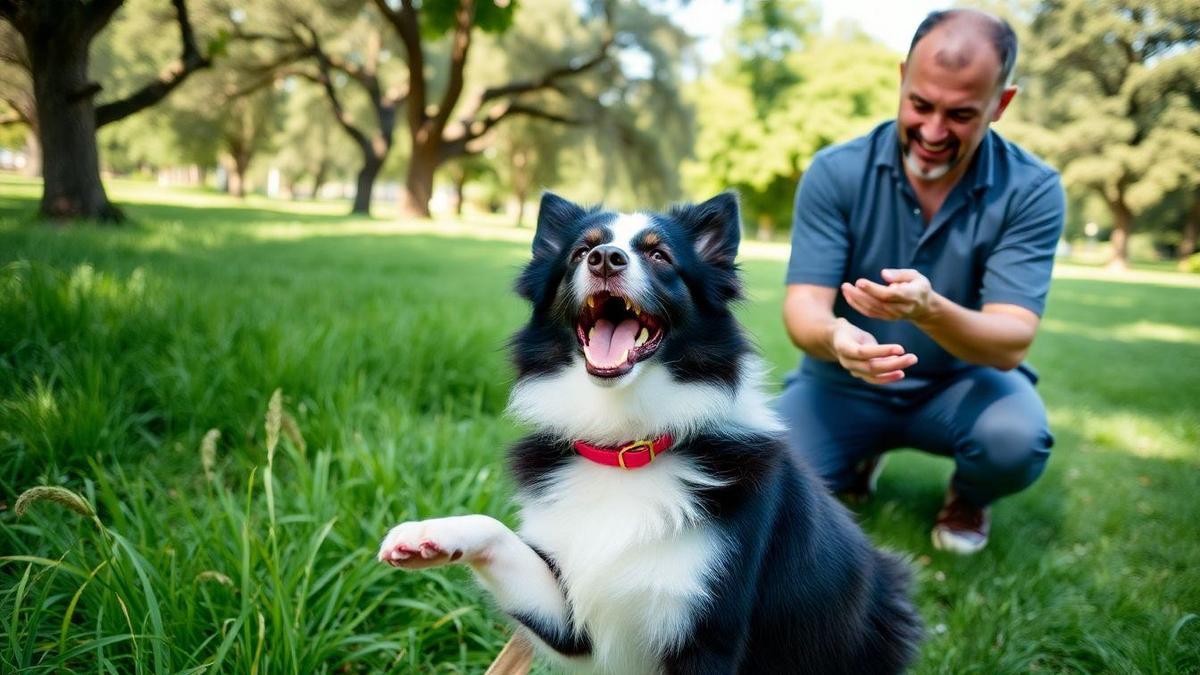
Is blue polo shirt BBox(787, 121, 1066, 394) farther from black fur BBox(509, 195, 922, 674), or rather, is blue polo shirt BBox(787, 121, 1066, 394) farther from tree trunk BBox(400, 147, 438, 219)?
tree trunk BBox(400, 147, 438, 219)

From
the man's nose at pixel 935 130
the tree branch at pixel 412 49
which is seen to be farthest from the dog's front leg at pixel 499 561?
the tree branch at pixel 412 49

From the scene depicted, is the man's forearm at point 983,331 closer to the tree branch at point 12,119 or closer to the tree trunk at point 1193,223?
the tree branch at point 12,119

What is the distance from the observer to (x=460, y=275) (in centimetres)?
1002

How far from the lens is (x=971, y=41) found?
255 cm

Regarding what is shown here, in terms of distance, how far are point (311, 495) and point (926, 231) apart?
107 inches

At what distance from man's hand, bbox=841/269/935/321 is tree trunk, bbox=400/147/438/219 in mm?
21795

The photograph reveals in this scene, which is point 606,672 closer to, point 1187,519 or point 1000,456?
point 1000,456

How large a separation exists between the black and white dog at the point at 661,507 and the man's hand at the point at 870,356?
0.29 metres

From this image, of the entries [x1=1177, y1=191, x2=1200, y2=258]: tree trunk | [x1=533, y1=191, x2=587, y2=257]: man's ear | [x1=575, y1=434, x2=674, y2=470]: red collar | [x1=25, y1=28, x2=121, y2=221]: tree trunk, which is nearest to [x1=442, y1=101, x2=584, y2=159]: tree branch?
[x1=1177, y1=191, x2=1200, y2=258]: tree trunk

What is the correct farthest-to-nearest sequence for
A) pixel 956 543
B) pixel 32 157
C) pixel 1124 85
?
pixel 1124 85, pixel 32 157, pixel 956 543

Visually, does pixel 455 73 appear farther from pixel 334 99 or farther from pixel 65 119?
pixel 65 119

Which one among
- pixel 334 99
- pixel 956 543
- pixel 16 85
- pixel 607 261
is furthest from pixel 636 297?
pixel 334 99

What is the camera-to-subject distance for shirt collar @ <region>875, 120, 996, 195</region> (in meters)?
2.88

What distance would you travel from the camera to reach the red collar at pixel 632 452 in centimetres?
183
